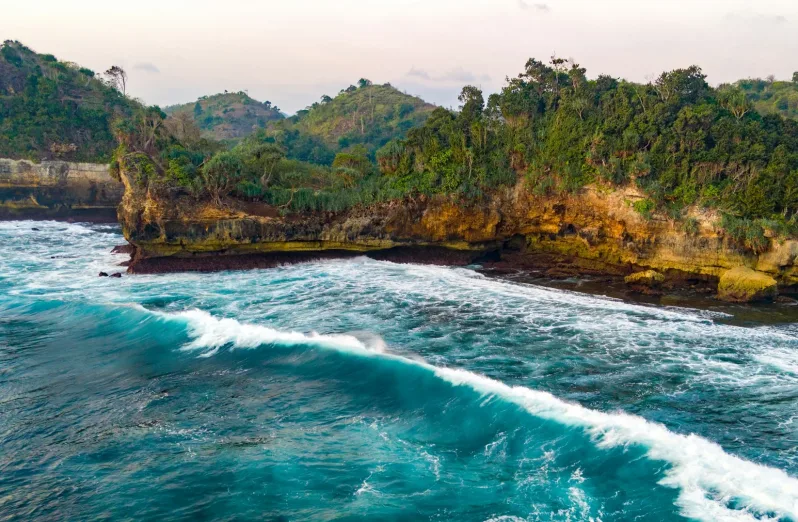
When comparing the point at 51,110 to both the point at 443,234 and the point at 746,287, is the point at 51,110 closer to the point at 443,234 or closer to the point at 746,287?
the point at 443,234

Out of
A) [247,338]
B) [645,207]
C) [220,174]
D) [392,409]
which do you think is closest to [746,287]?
[645,207]

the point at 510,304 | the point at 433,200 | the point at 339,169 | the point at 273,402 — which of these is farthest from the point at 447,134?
the point at 273,402

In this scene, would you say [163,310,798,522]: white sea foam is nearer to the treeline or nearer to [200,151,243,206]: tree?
the treeline

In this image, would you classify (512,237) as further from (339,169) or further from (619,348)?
(619,348)

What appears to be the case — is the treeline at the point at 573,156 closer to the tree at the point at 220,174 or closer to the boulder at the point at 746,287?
the tree at the point at 220,174

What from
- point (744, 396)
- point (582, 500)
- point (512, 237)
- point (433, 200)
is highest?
point (433, 200)

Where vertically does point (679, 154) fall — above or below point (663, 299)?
above
